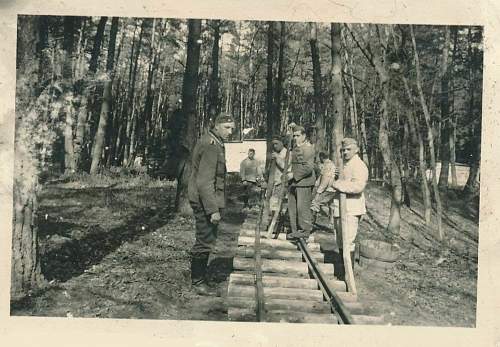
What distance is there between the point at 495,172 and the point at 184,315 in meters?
3.32

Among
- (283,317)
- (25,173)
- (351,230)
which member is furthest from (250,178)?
(25,173)

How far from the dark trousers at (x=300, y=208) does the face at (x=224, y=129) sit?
44.7 inches

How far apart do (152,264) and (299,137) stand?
2070mm

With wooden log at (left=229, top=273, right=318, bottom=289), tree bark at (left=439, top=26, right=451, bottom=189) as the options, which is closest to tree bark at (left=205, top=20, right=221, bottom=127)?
wooden log at (left=229, top=273, right=318, bottom=289)

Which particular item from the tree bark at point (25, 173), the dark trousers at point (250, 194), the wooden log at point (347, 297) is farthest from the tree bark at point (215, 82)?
the wooden log at point (347, 297)

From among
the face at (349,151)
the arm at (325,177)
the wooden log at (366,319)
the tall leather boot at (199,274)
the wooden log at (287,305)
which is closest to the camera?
the wooden log at (366,319)

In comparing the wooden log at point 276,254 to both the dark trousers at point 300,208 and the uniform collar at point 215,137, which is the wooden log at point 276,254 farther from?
the uniform collar at point 215,137

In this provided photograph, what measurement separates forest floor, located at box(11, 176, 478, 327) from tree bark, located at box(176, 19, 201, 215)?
120mm

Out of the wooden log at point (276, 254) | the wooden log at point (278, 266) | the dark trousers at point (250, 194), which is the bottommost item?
the wooden log at point (278, 266)

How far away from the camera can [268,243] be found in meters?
4.93

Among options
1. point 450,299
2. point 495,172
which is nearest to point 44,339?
point 450,299

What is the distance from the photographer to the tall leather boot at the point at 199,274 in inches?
167

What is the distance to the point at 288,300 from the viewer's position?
4.08 meters

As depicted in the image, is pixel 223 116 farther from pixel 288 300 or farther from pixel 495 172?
pixel 495 172
